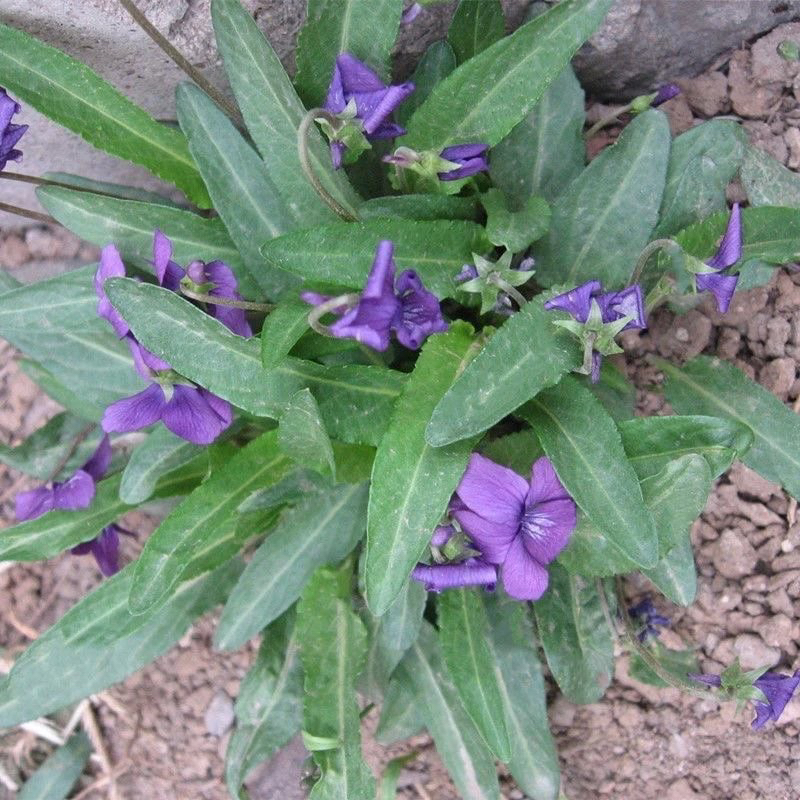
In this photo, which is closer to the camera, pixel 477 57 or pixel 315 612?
pixel 477 57

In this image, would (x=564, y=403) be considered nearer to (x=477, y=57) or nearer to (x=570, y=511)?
(x=570, y=511)

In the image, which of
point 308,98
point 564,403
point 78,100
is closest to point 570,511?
point 564,403

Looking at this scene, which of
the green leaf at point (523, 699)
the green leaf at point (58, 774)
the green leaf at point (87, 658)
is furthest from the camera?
the green leaf at point (58, 774)

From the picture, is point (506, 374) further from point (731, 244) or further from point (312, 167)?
point (312, 167)

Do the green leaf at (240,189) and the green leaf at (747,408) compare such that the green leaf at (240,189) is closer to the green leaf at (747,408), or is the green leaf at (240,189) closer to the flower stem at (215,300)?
the flower stem at (215,300)

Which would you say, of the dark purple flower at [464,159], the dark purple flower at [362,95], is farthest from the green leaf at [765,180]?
the dark purple flower at [362,95]

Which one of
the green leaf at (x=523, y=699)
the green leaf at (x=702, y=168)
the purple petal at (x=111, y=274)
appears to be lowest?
the green leaf at (x=523, y=699)
